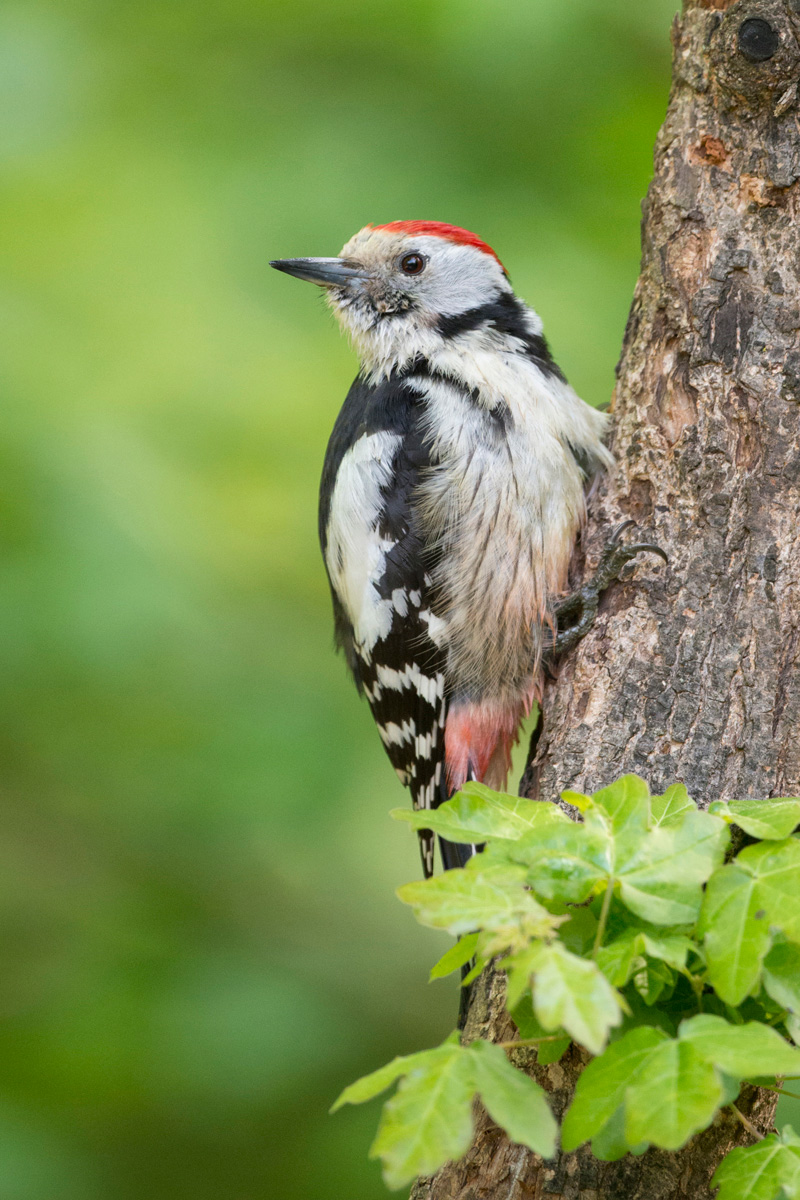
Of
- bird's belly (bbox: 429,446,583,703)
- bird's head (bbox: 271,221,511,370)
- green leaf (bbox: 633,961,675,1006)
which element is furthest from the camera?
bird's head (bbox: 271,221,511,370)

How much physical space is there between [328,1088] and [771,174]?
7.83 feet

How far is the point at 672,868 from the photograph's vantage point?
0.97 metres

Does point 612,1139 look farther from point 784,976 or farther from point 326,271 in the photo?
point 326,271

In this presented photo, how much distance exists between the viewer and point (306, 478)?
2.82 m

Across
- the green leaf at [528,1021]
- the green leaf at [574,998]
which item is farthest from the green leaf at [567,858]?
the green leaf at [528,1021]

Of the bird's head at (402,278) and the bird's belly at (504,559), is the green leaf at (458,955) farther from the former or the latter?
the bird's head at (402,278)

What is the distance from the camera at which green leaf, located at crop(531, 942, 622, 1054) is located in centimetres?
82

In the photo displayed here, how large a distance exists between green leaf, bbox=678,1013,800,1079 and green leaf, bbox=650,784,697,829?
28 cm

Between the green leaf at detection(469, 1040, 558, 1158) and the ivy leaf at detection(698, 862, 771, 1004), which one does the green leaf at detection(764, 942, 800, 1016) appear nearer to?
the ivy leaf at detection(698, 862, 771, 1004)

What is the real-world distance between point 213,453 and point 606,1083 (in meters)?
2.11

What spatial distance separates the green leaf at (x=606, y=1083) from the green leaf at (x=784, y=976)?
15 centimetres

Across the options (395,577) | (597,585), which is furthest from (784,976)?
(395,577)

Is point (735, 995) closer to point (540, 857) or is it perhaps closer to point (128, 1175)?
point (540, 857)

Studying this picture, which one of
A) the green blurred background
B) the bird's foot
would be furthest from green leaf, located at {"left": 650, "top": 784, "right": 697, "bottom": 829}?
the green blurred background
